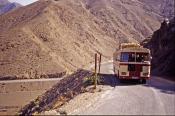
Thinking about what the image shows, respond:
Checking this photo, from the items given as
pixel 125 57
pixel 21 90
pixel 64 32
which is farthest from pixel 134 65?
pixel 64 32

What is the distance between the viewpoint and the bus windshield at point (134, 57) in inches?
1277

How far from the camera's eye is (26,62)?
3568 inches

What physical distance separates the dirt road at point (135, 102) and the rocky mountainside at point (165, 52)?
13.7 metres

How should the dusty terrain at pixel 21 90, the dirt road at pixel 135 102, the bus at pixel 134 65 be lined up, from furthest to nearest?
the dusty terrain at pixel 21 90, the bus at pixel 134 65, the dirt road at pixel 135 102

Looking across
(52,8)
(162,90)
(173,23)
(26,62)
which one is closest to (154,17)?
(52,8)

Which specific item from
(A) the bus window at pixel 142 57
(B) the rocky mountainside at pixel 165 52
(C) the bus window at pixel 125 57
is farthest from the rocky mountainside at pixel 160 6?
(C) the bus window at pixel 125 57

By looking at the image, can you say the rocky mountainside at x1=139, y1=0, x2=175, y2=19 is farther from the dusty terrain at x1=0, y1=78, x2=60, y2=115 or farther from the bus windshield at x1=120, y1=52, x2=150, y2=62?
the bus windshield at x1=120, y1=52, x2=150, y2=62

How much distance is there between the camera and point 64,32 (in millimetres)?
114938

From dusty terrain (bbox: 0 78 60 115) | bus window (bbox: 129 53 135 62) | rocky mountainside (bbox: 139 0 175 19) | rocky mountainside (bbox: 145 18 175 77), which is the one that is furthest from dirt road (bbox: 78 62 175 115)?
rocky mountainside (bbox: 139 0 175 19)

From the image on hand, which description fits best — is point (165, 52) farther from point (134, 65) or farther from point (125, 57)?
point (134, 65)

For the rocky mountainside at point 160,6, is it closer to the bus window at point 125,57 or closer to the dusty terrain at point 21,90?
the dusty terrain at point 21,90

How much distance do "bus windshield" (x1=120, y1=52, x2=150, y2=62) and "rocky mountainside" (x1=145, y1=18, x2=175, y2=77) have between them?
10.0 m

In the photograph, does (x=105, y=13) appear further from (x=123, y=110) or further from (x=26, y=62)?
(x=123, y=110)

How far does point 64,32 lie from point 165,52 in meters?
69.0
